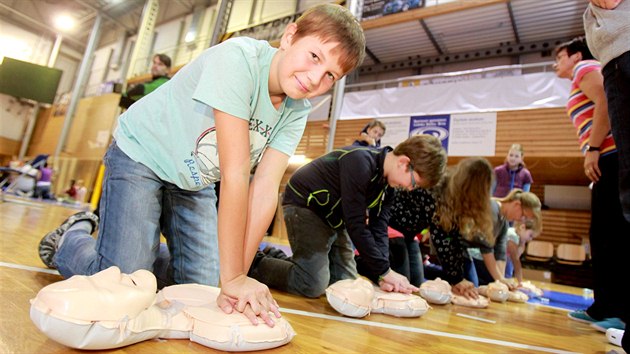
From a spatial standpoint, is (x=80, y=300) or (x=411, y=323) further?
(x=411, y=323)

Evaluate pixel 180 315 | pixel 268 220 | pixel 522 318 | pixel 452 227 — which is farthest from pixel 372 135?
pixel 180 315

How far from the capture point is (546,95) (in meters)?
6.11

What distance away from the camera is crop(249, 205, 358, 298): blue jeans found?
1664 millimetres

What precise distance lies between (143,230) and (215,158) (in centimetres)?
30

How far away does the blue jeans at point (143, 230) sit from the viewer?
41.2 inches

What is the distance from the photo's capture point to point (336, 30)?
0.90m

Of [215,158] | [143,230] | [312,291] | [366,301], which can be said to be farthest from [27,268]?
[366,301]

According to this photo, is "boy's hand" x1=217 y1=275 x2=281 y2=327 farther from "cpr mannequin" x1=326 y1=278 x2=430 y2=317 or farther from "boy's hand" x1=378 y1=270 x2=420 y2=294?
"boy's hand" x1=378 y1=270 x2=420 y2=294

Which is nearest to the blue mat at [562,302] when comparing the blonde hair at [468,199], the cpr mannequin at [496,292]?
the cpr mannequin at [496,292]

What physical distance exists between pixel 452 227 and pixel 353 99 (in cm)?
621

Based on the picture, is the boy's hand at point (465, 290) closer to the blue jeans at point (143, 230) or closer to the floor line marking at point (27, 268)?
the blue jeans at point (143, 230)

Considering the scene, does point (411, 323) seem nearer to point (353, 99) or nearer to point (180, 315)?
point (180, 315)

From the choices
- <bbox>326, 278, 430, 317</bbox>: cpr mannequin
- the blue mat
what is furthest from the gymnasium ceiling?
the blue mat

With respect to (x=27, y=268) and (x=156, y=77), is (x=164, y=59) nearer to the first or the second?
(x=156, y=77)
